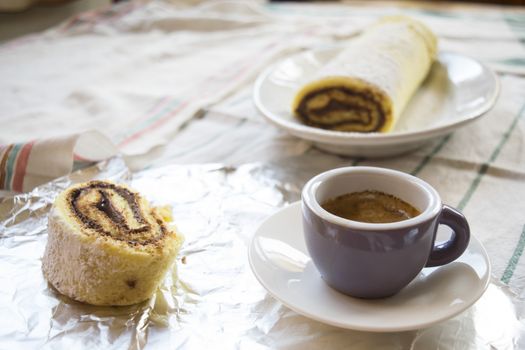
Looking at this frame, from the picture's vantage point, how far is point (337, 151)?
98 centimetres

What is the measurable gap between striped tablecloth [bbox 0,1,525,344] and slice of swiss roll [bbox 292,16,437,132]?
7 centimetres

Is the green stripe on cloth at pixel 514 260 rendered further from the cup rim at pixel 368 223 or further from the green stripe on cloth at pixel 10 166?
the green stripe on cloth at pixel 10 166

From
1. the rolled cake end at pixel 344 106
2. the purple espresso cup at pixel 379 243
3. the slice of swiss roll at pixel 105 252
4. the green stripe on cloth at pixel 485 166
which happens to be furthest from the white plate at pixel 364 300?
the rolled cake end at pixel 344 106

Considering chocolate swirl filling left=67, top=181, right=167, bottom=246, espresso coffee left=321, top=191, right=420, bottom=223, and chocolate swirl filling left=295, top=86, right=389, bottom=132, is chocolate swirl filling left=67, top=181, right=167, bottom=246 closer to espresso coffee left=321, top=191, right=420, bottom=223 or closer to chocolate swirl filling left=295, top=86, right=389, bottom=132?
espresso coffee left=321, top=191, right=420, bottom=223

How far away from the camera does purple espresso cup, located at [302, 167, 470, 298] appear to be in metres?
0.54

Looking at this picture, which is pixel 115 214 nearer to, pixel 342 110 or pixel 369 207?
pixel 369 207

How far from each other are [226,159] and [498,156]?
1.64 feet

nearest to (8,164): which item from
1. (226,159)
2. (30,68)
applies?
(226,159)

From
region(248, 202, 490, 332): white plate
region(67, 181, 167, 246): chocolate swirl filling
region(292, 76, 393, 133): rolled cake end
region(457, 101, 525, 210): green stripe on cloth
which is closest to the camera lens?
region(248, 202, 490, 332): white plate

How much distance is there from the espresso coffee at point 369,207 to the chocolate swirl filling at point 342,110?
0.39m

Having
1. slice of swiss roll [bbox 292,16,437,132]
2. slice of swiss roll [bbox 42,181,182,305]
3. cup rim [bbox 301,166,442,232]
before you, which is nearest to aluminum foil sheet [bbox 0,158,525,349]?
slice of swiss roll [bbox 42,181,182,305]

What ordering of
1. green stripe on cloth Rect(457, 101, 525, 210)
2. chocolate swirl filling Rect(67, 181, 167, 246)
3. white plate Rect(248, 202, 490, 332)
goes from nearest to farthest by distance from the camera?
white plate Rect(248, 202, 490, 332) → chocolate swirl filling Rect(67, 181, 167, 246) → green stripe on cloth Rect(457, 101, 525, 210)

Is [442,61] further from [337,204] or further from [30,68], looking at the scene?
[30,68]

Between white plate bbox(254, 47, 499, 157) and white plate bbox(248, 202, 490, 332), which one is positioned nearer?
white plate bbox(248, 202, 490, 332)
